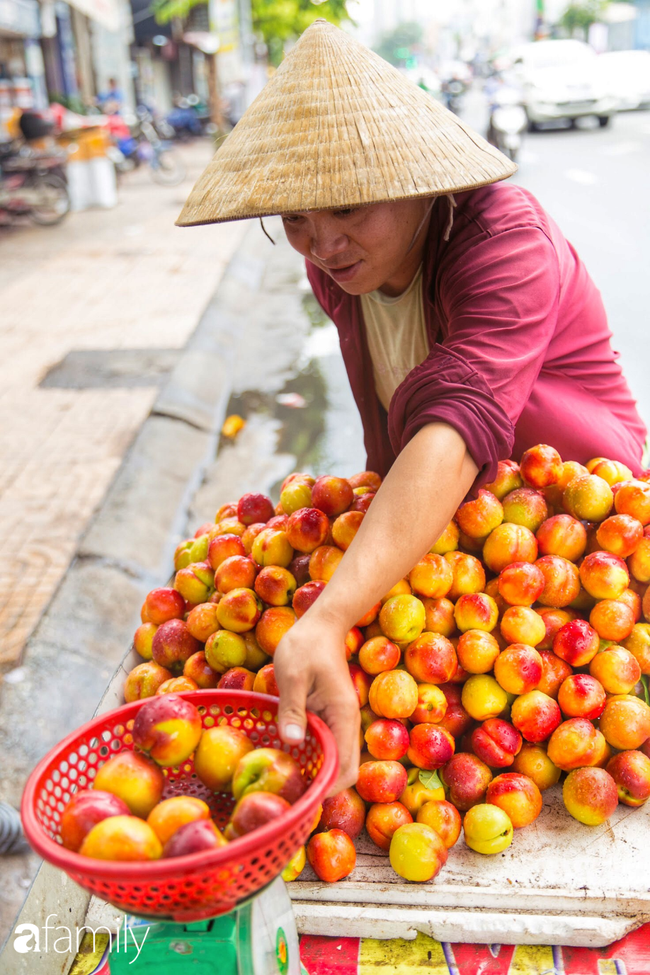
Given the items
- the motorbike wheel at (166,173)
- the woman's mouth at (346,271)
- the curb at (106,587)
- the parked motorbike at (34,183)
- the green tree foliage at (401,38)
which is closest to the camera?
the woman's mouth at (346,271)

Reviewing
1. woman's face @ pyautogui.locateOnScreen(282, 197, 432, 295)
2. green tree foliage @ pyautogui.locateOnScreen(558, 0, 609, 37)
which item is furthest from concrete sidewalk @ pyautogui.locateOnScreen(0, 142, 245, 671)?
green tree foliage @ pyautogui.locateOnScreen(558, 0, 609, 37)

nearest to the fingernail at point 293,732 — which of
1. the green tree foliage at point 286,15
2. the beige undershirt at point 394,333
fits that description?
the beige undershirt at point 394,333

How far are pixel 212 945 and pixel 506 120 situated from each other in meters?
14.0

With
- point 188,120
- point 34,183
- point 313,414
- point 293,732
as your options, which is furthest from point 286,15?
point 293,732

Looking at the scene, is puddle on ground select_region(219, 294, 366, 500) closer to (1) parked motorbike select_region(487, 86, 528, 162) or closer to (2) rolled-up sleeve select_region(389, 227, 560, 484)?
(2) rolled-up sleeve select_region(389, 227, 560, 484)

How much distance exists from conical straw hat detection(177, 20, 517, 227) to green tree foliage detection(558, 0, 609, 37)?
202ft

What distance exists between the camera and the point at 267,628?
1788 millimetres

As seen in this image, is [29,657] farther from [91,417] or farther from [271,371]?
[271,371]

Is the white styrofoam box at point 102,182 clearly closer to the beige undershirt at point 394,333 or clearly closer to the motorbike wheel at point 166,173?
the motorbike wheel at point 166,173

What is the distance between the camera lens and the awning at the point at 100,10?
478 inches

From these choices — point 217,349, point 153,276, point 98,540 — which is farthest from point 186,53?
point 98,540

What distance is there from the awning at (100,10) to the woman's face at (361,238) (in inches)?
496

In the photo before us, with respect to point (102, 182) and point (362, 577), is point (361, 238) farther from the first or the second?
point (102, 182)

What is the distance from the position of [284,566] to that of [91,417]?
395 cm
